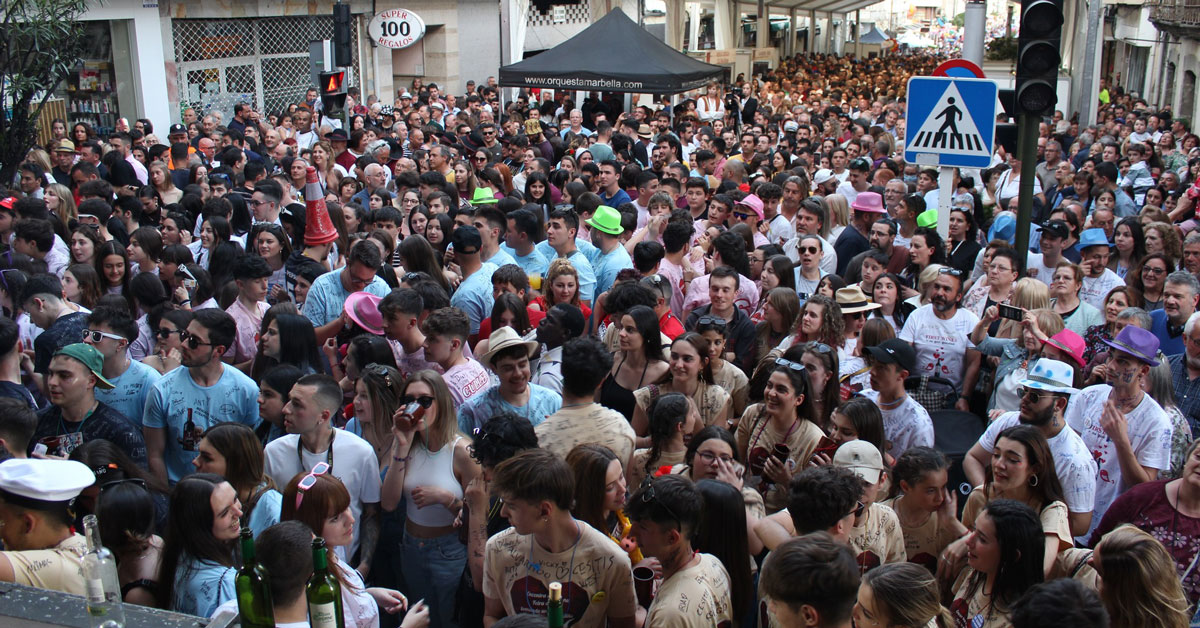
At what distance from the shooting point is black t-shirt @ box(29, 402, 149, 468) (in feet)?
16.0

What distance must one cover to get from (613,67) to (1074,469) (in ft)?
40.9

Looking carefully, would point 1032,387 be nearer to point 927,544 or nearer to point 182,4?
point 927,544

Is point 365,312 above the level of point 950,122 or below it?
below

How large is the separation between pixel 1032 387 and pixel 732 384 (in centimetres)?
157

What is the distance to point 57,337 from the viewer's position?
600 centimetres

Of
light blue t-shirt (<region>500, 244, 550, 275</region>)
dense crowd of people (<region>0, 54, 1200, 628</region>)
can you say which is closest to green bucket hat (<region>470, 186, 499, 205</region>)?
dense crowd of people (<region>0, 54, 1200, 628</region>)

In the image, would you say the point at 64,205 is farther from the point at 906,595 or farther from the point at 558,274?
the point at 906,595

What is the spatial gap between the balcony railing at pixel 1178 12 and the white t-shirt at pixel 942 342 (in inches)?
722

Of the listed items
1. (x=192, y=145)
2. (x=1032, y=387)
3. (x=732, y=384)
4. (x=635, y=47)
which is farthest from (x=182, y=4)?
(x=1032, y=387)

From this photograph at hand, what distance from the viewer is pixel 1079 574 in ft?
12.0

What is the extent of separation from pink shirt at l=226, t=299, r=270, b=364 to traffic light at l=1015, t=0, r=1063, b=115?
16.4ft

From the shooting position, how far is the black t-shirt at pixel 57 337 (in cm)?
598

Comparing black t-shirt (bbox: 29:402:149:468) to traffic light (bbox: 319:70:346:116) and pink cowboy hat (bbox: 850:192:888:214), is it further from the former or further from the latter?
traffic light (bbox: 319:70:346:116)

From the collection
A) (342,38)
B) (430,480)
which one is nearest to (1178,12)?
(342,38)
